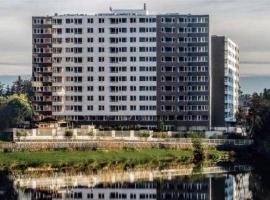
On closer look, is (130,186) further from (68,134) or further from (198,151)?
(198,151)

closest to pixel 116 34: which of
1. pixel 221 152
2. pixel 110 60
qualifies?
pixel 110 60

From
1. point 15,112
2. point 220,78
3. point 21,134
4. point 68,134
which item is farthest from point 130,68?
point 21,134

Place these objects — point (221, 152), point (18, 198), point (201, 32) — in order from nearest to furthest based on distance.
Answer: point (18, 198), point (221, 152), point (201, 32)

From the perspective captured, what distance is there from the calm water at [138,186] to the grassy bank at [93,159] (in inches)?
151

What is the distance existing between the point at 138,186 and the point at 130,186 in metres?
0.99

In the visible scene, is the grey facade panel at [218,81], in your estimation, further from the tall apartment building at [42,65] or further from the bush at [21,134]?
the bush at [21,134]

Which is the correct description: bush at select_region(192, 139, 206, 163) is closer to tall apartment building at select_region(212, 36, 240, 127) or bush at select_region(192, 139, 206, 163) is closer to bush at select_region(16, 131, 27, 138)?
bush at select_region(16, 131, 27, 138)

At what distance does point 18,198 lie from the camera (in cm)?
Answer: 7750

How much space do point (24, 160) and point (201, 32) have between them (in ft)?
311

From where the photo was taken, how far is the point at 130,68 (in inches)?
7539

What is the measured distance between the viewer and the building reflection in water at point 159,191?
82438mm

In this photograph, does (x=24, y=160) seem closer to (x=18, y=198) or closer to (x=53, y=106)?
(x=18, y=198)

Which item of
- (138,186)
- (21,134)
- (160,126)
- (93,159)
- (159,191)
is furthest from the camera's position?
(160,126)

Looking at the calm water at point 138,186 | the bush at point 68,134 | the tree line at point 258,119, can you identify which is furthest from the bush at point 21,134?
the tree line at point 258,119
